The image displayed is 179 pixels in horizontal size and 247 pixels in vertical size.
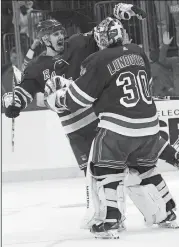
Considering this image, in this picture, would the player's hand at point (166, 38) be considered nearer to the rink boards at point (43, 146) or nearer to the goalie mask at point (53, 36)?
the rink boards at point (43, 146)

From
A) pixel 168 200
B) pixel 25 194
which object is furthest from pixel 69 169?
pixel 168 200

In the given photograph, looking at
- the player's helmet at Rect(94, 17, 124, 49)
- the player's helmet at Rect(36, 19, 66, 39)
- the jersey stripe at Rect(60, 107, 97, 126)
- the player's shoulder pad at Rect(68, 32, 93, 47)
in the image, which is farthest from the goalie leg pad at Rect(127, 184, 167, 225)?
the player's helmet at Rect(36, 19, 66, 39)

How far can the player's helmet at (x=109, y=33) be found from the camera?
3508 mm

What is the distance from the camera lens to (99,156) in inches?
137

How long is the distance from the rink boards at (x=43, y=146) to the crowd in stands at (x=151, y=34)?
38 centimetres

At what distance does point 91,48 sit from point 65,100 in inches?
33.3

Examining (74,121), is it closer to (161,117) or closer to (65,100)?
(65,100)

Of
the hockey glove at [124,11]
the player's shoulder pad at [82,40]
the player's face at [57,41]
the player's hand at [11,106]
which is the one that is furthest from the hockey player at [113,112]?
the player's face at [57,41]

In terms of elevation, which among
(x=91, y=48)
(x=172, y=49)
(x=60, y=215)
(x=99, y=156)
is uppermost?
(x=172, y=49)

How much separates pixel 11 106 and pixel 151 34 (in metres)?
3.33

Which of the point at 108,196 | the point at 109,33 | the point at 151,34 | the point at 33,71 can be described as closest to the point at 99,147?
the point at 108,196

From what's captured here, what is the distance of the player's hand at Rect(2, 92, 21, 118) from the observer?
4094mm

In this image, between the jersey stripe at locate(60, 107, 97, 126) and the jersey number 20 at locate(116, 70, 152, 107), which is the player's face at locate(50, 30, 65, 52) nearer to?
the jersey stripe at locate(60, 107, 97, 126)

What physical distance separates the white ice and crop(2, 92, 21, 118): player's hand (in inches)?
25.9
